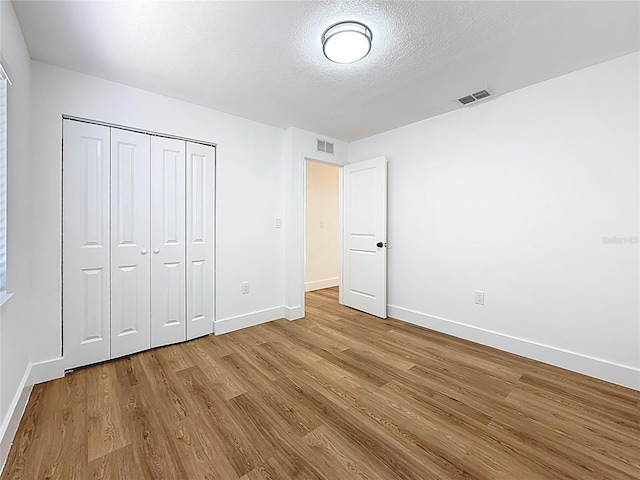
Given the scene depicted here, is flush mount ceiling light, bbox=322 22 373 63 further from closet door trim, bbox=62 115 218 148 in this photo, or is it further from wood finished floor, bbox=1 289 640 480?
wood finished floor, bbox=1 289 640 480

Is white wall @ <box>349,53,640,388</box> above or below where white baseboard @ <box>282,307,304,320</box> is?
above

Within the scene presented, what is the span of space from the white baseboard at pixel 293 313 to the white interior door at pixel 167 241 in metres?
1.20

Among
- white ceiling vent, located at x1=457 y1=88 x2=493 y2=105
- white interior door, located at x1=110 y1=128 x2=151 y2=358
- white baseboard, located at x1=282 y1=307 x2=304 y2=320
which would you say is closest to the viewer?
white interior door, located at x1=110 y1=128 x2=151 y2=358

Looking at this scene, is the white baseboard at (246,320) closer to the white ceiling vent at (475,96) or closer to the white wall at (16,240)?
the white wall at (16,240)

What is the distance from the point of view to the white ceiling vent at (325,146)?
379cm

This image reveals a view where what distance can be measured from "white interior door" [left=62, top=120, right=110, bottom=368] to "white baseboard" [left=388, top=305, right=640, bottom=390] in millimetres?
3189

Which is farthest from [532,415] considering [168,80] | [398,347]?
[168,80]

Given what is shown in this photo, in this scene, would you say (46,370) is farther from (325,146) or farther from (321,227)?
(321,227)

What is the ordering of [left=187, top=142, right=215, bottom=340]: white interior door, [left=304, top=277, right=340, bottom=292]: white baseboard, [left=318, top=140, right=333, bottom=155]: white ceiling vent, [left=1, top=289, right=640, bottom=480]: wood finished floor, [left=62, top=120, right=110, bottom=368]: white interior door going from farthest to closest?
[left=304, top=277, right=340, bottom=292]: white baseboard → [left=318, top=140, right=333, bottom=155]: white ceiling vent → [left=187, top=142, right=215, bottom=340]: white interior door → [left=62, top=120, right=110, bottom=368]: white interior door → [left=1, top=289, right=640, bottom=480]: wood finished floor

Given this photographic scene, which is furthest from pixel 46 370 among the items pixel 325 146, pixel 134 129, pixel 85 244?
pixel 325 146

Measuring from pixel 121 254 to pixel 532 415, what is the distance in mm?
3291

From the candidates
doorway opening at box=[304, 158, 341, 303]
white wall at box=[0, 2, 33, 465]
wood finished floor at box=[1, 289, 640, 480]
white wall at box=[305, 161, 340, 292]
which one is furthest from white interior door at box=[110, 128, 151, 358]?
white wall at box=[305, 161, 340, 292]

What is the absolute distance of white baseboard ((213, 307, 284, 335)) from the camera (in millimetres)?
3039

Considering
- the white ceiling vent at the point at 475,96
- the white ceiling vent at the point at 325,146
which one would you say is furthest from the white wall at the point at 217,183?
the white ceiling vent at the point at 475,96
